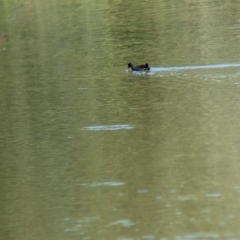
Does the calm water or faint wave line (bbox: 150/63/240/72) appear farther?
faint wave line (bbox: 150/63/240/72)

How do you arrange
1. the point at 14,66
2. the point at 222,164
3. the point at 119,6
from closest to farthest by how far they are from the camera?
the point at 222,164 < the point at 14,66 < the point at 119,6

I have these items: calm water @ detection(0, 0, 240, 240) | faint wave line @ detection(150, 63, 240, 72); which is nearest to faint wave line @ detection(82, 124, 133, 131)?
calm water @ detection(0, 0, 240, 240)

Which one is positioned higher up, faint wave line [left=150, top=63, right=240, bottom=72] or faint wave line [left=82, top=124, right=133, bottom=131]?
faint wave line [left=82, top=124, right=133, bottom=131]

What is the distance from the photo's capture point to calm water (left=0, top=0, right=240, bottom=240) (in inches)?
509

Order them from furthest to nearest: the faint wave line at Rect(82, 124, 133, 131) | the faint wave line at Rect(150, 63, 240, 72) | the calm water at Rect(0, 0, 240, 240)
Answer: the faint wave line at Rect(150, 63, 240, 72) → the faint wave line at Rect(82, 124, 133, 131) → the calm water at Rect(0, 0, 240, 240)

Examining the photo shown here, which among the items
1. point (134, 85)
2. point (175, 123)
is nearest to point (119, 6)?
point (134, 85)

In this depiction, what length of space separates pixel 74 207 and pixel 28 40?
879 inches

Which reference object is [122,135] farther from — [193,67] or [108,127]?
[193,67]

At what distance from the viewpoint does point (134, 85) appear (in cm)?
2373

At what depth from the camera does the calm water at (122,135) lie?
42.4ft

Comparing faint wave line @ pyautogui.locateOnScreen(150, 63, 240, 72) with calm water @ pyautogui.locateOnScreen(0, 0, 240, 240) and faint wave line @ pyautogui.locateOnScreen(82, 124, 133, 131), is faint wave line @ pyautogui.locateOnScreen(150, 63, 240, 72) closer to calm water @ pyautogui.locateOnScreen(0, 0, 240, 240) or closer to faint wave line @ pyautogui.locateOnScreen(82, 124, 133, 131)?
calm water @ pyautogui.locateOnScreen(0, 0, 240, 240)

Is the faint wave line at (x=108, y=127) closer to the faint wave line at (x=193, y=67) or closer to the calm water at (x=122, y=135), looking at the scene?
the calm water at (x=122, y=135)

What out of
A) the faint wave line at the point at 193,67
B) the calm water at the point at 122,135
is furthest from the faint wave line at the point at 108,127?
the faint wave line at the point at 193,67

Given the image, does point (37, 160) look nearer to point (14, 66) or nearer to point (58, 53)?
point (14, 66)
